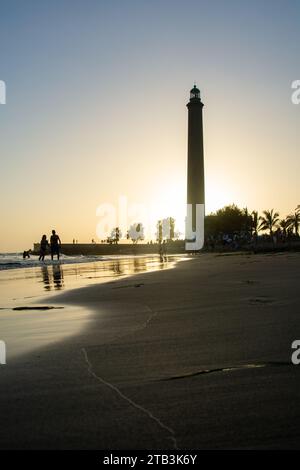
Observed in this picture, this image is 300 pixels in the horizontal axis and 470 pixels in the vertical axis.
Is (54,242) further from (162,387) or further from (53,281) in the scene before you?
(162,387)

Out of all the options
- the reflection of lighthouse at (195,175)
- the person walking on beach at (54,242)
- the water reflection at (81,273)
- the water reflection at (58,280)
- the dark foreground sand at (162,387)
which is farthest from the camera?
the reflection of lighthouse at (195,175)

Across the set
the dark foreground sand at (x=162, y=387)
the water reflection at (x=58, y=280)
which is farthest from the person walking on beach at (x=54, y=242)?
the dark foreground sand at (x=162, y=387)

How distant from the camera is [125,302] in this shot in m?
6.85

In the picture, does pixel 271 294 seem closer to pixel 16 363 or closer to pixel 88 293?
pixel 88 293

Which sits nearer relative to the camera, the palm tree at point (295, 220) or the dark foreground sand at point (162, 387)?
the dark foreground sand at point (162, 387)

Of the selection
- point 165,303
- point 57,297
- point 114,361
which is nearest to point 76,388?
point 114,361

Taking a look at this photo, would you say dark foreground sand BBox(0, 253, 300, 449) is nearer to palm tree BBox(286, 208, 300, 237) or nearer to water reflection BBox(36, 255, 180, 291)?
water reflection BBox(36, 255, 180, 291)

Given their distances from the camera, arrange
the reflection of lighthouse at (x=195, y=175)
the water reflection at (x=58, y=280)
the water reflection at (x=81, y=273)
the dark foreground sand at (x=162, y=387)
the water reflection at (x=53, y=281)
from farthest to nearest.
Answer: the reflection of lighthouse at (x=195, y=175), the water reflection at (x=81, y=273), the water reflection at (x=58, y=280), the water reflection at (x=53, y=281), the dark foreground sand at (x=162, y=387)

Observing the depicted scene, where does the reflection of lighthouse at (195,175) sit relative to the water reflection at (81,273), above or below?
above

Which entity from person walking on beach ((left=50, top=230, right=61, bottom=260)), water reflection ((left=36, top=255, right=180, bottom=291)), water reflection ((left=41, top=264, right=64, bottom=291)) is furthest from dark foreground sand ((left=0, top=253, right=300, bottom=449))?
person walking on beach ((left=50, top=230, right=61, bottom=260))

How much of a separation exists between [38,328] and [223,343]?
2089 millimetres

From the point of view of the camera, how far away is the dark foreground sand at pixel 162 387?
196 cm

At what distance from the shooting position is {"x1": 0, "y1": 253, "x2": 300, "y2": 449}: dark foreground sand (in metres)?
1.96

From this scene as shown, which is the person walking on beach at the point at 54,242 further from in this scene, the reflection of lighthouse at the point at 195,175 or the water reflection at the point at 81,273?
the reflection of lighthouse at the point at 195,175
